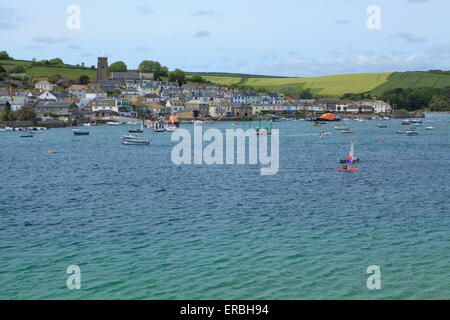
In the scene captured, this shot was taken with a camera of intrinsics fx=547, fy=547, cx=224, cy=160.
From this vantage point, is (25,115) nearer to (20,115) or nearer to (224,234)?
(20,115)

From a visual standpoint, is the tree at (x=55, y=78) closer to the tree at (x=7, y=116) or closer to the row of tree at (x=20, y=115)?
the tree at (x=7, y=116)

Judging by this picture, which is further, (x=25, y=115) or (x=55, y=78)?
(x=55, y=78)

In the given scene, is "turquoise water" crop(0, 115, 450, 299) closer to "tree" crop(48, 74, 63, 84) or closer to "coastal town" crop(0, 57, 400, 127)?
"coastal town" crop(0, 57, 400, 127)

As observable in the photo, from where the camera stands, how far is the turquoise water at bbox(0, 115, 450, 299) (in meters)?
17.9

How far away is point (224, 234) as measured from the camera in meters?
23.7

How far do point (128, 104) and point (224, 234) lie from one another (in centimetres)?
13248

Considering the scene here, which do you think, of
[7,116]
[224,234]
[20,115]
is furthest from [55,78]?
[224,234]

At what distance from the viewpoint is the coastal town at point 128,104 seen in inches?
5059

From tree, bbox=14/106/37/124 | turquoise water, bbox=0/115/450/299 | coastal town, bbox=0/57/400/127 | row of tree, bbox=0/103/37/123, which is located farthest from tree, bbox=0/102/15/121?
turquoise water, bbox=0/115/450/299

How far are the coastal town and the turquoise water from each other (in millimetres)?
81416

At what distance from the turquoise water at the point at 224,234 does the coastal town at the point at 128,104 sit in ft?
267

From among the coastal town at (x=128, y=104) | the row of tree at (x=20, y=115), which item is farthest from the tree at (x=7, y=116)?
the coastal town at (x=128, y=104)
